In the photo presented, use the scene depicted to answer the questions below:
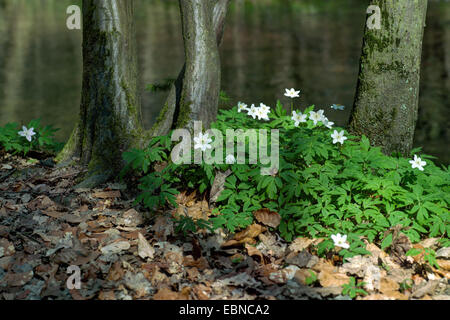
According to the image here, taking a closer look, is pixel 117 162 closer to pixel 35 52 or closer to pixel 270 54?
pixel 270 54

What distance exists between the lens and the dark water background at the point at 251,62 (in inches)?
347

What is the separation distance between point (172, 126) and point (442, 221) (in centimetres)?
237

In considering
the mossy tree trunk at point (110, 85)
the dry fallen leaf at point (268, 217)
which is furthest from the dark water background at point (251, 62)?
the dry fallen leaf at point (268, 217)

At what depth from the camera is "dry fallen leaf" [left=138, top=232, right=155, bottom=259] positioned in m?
3.21

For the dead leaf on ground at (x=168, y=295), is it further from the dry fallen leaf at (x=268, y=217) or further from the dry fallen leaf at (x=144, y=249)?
the dry fallen leaf at (x=268, y=217)

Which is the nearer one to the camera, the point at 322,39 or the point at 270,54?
the point at 270,54

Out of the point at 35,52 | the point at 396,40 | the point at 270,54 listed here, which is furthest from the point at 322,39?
the point at 396,40

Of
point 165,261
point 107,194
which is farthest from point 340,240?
point 107,194

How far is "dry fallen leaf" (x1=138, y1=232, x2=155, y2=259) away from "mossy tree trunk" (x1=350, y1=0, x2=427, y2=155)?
222cm

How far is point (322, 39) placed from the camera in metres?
15.9

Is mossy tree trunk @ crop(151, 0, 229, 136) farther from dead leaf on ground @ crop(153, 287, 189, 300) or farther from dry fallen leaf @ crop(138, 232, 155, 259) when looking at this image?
dead leaf on ground @ crop(153, 287, 189, 300)

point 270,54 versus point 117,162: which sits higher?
point 270,54

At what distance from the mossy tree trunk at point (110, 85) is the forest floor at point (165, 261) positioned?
0.57 m

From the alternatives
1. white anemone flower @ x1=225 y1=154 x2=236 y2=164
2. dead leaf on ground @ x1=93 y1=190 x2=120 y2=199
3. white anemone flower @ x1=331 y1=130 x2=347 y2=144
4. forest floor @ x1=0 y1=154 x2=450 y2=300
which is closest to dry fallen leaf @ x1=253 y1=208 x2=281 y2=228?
forest floor @ x1=0 y1=154 x2=450 y2=300
